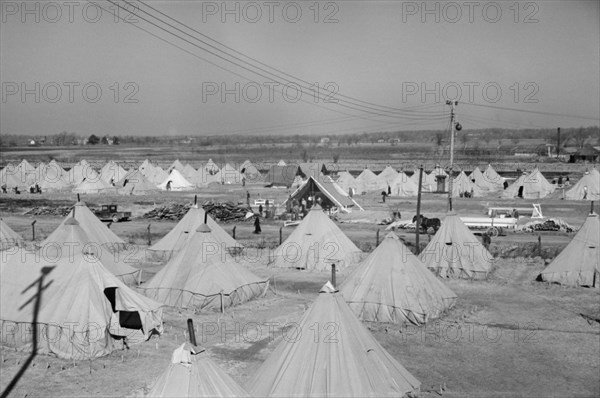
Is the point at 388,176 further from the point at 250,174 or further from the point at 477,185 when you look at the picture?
the point at 250,174

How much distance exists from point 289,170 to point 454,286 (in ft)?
151

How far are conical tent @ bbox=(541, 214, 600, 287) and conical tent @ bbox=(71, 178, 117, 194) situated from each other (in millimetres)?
51047

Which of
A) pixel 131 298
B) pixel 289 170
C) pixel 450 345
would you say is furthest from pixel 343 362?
pixel 289 170

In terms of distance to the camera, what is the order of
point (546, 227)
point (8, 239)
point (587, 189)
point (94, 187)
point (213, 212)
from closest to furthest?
point (8, 239) → point (546, 227) → point (213, 212) → point (587, 189) → point (94, 187)

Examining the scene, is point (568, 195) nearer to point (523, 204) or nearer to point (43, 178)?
point (523, 204)

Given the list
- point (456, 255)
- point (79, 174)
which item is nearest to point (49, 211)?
point (79, 174)

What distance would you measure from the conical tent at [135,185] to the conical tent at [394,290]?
4886 centimetres

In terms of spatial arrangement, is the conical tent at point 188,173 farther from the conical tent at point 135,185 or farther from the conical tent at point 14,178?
the conical tent at point 14,178

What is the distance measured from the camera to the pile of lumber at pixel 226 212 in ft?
159

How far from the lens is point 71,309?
753 inches

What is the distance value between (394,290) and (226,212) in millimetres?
27822

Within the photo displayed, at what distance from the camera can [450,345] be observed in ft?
66.0

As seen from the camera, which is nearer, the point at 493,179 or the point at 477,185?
the point at 477,185

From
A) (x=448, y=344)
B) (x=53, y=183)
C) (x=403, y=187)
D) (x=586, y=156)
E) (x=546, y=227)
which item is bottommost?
(x=448, y=344)
